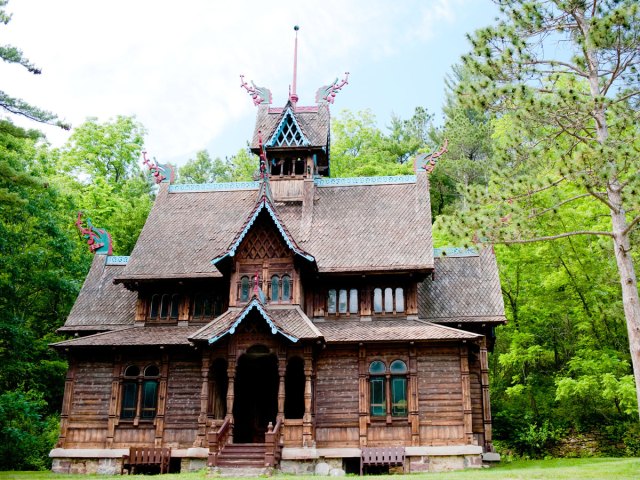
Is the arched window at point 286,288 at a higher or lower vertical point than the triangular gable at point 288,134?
lower

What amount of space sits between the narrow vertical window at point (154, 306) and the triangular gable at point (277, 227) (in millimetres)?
4002

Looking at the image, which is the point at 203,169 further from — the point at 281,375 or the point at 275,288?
the point at 281,375

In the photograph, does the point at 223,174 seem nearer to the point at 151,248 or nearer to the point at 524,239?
the point at 151,248

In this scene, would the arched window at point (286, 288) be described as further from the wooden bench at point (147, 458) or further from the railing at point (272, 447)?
the wooden bench at point (147, 458)

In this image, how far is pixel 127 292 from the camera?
2953 centimetres

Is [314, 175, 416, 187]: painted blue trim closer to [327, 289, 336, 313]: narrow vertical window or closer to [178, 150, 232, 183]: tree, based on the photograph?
[327, 289, 336, 313]: narrow vertical window

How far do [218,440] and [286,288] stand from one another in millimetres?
6186

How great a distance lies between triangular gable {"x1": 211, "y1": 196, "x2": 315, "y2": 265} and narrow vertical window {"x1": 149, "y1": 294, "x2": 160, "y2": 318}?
4.00 meters

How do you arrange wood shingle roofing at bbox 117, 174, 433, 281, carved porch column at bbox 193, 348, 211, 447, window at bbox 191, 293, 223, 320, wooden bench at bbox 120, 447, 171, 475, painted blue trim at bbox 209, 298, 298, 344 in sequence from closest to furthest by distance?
painted blue trim at bbox 209, 298, 298, 344, wooden bench at bbox 120, 447, 171, 475, carved porch column at bbox 193, 348, 211, 447, wood shingle roofing at bbox 117, 174, 433, 281, window at bbox 191, 293, 223, 320

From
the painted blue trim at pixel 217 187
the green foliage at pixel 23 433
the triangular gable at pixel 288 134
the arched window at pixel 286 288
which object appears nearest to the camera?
the green foliage at pixel 23 433

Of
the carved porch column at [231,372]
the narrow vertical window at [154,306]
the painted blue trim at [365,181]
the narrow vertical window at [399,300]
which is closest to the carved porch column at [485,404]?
the narrow vertical window at [399,300]

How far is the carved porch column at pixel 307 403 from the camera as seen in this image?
23.0m

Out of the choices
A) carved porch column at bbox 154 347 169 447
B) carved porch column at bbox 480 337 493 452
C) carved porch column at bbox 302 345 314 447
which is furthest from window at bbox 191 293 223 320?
carved porch column at bbox 480 337 493 452

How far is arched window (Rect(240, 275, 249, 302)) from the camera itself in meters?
25.5
